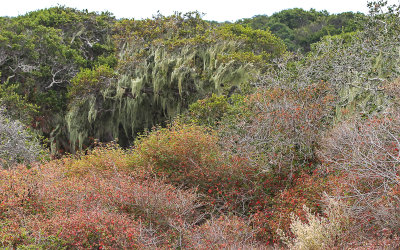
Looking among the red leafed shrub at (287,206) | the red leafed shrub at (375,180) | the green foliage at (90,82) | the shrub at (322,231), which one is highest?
the green foliage at (90,82)

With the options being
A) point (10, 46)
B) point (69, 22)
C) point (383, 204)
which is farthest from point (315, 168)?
point (69, 22)

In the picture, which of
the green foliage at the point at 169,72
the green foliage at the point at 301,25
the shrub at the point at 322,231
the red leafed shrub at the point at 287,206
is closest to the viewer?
the shrub at the point at 322,231

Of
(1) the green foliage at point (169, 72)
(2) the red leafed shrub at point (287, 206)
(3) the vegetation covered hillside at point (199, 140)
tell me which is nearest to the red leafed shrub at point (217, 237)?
(3) the vegetation covered hillside at point (199, 140)

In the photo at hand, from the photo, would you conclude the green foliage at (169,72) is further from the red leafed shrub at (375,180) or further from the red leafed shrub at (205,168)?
the red leafed shrub at (375,180)

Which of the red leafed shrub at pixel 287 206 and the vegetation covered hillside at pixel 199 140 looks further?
the red leafed shrub at pixel 287 206

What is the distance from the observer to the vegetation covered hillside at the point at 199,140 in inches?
246

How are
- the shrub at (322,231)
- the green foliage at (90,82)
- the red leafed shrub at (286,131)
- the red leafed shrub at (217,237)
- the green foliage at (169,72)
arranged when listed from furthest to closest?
1. the green foliage at (90,82)
2. the green foliage at (169,72)
3. the red leafed shrub at (286,131)
4. the red leafed shrub at (217,237)
5. the shrub at (322,231)

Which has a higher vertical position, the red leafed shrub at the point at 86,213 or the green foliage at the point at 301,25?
the green foliage at the point at 301,25

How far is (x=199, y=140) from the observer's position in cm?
→ 945

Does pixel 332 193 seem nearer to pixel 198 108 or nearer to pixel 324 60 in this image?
pixel 324 60

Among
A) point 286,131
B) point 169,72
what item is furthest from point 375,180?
point 169,72

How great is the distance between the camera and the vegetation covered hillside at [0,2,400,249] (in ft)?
20.5

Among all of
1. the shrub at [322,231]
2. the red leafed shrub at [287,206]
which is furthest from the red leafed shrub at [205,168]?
the shrub at [322,231]

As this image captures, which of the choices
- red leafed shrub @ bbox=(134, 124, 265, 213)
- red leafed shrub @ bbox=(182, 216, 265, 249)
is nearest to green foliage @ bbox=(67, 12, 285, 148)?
red leafed shrub @ bbox=(134, 124, 265, 213)
